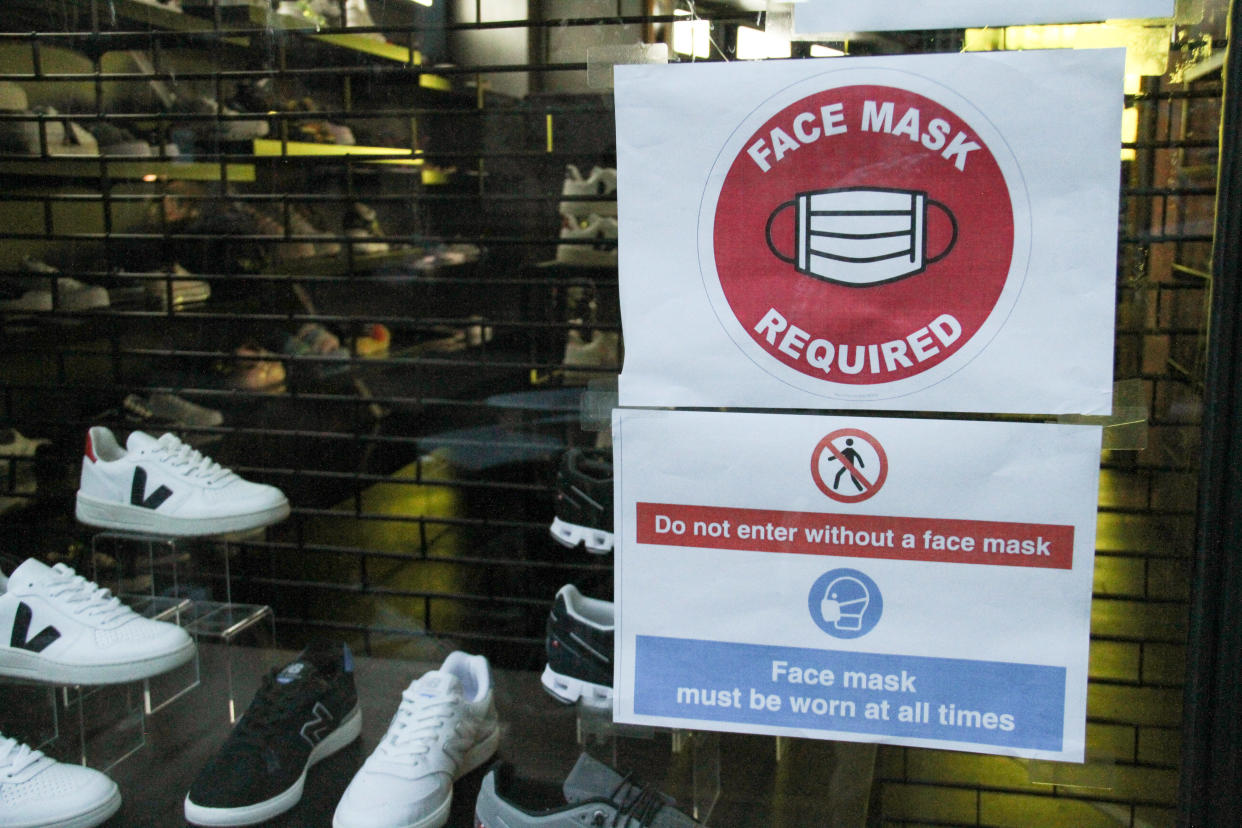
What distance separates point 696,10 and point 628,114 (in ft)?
0.54

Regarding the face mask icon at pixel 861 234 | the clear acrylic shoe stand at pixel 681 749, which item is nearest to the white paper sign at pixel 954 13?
the face mask icon at pixel 861 234

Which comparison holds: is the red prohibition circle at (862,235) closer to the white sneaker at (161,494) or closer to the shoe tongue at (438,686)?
the shoe tongue at (438,686)

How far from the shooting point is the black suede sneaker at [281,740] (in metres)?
1.54

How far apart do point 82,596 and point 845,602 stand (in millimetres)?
1193

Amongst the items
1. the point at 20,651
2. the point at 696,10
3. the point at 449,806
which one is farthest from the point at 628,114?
the point at 20,651

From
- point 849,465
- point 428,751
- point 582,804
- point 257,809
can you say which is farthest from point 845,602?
point 257,809

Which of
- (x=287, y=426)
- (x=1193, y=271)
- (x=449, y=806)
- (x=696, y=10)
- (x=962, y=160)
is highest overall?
(x=696, y=10)

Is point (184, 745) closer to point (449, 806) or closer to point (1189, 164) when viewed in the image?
point (449, 806)

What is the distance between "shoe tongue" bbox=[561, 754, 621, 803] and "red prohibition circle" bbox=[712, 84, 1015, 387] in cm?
65

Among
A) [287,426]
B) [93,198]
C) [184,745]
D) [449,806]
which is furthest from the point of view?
[287,426]

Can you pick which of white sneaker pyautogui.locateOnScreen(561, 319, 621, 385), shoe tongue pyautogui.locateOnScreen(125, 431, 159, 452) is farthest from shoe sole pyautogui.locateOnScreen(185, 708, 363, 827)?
white sneaker pyautogui.locateOnScreen(561, 319, 621, 385)

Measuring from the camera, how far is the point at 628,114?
3.80 ft

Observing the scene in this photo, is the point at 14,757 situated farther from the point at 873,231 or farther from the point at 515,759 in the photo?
the point at 873,231

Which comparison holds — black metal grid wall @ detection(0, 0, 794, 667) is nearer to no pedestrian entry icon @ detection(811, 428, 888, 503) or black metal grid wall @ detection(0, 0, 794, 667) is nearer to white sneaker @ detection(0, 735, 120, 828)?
white sneaker @ detection(0, 735, 120, 828)
